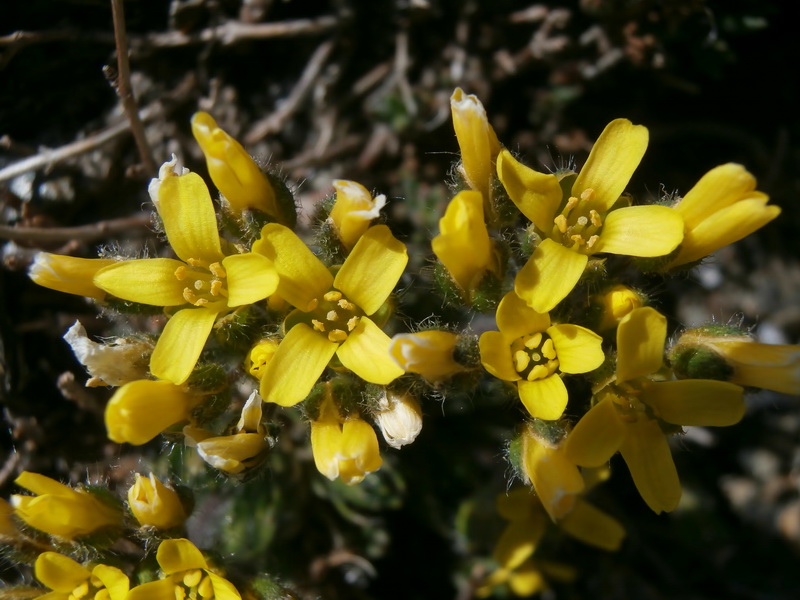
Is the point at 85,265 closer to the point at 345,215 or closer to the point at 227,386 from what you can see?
the point at 227,386

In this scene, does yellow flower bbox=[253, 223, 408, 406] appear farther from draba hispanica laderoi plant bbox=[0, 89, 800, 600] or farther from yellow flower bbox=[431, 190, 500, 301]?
yellow flower bbox=[431, 190, 500, 301]

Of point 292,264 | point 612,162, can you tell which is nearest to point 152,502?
point 292,264

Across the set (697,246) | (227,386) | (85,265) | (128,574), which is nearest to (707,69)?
(697,246)

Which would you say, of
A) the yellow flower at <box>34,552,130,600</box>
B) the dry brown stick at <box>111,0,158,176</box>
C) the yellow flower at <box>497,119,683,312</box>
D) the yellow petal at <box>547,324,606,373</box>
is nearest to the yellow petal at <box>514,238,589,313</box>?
the yellow flower at <box>497,119,683,312</box>

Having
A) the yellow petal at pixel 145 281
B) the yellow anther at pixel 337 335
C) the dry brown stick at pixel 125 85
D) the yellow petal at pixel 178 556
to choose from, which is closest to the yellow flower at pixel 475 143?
the yellow anther at pixel 337 335

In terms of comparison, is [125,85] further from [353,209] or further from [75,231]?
[353,209]
